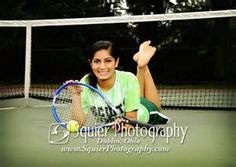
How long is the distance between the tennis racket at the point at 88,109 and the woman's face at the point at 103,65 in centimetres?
6

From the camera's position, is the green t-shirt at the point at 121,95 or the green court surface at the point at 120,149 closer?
Result: the green court surface at the point at 120,149

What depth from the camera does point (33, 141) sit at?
2234 mm

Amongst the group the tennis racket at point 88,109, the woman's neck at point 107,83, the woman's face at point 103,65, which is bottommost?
the tennis racket at point 88,109

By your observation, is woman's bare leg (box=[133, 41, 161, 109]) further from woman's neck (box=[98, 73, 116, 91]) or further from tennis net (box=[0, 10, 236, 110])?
tennis net (box=[0, 10, 236, 110])

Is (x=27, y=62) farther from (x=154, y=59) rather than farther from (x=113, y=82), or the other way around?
(x=113, y=82)

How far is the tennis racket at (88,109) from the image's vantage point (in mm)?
1932

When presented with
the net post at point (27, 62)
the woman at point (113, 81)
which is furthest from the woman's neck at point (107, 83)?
the net post at point (27, 62)

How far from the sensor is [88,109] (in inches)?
76.4

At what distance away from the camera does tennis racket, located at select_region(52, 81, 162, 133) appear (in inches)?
76.0

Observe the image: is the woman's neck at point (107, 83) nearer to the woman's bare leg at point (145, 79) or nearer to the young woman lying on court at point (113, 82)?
the young woman lying on court at point (113, 82)

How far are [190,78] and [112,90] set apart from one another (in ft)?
17.5

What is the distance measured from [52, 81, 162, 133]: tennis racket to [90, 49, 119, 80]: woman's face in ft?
0.19

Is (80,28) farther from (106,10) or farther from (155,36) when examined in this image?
(106,10)

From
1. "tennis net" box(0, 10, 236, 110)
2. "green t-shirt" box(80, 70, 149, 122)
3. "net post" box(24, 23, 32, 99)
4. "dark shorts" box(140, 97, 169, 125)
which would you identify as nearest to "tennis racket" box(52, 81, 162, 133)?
"green t-shirt" box(80, 70, 149, 122)
